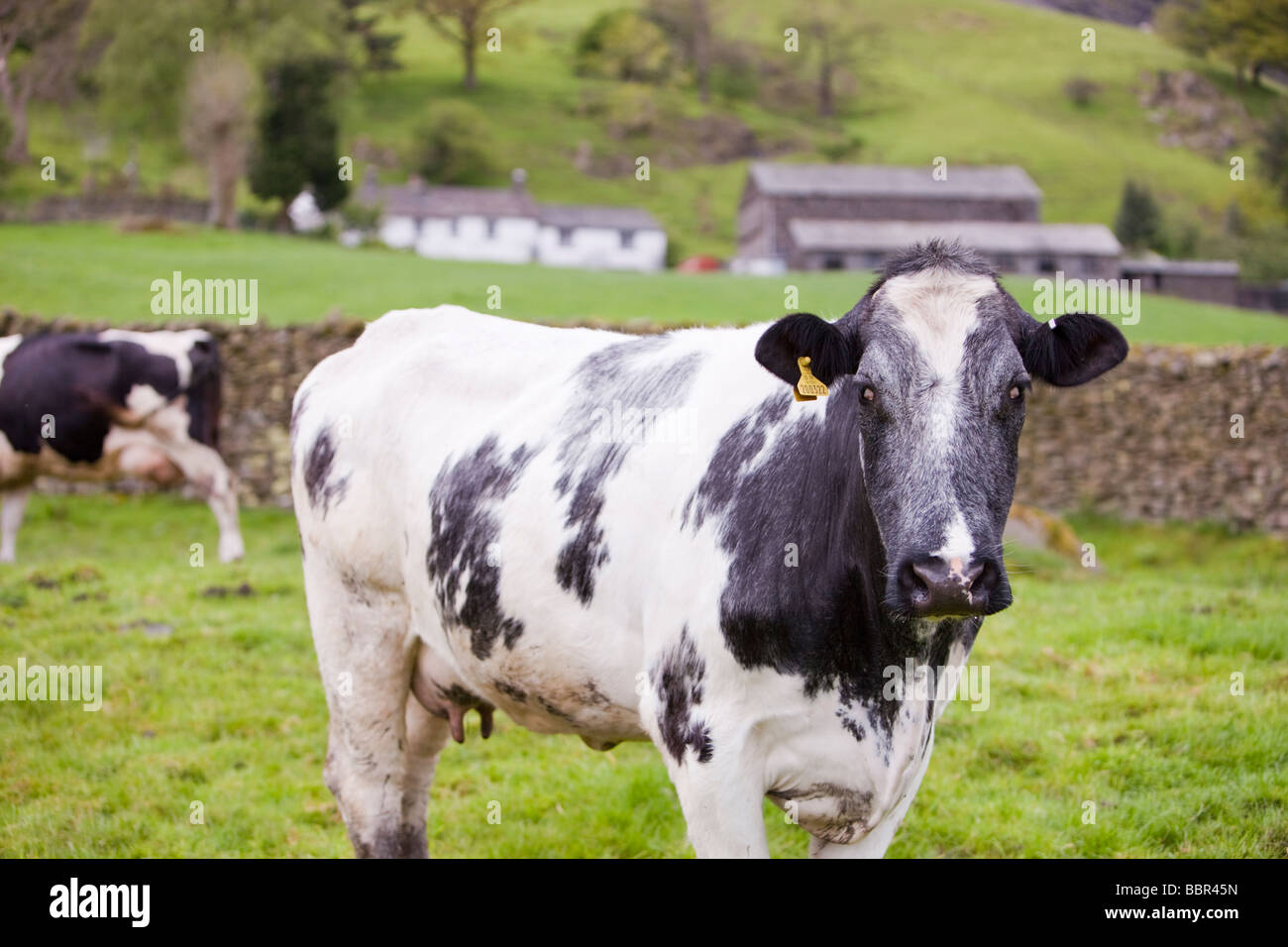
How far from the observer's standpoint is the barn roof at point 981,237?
67.9 m

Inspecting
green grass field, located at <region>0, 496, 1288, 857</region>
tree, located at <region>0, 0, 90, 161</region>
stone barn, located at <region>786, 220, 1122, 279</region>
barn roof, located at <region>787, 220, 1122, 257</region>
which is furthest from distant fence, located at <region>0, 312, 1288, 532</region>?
tree, located at <region>0, 0, 90, 161</region>

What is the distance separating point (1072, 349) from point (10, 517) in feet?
40.4

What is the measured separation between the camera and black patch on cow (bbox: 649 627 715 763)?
3625 millimetres

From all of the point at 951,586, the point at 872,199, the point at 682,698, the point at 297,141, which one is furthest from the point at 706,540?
the point at 872,199

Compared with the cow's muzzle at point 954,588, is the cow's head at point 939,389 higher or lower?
higher

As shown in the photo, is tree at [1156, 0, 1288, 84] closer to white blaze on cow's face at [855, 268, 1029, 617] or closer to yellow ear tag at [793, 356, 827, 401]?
white blaze on cow's face at [855, 268, 1029, 617]

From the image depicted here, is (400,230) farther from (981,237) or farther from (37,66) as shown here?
(981,237)

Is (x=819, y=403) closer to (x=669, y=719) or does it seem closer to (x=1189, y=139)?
(x=669, y=719)

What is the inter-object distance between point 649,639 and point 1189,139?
116 meters

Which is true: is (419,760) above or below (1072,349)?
below

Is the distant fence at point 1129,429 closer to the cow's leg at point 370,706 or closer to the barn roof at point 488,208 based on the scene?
the cow's leg at point 370,706


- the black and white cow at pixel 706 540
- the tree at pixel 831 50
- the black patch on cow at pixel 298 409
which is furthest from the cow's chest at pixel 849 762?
the tree at pixel 831 50

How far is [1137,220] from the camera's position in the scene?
79.8m
